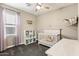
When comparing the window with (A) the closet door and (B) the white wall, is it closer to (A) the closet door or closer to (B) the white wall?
(A) the closet door

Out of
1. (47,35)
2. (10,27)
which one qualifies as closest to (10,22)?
(10,27)

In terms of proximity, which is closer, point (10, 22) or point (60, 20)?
point (60, 20)

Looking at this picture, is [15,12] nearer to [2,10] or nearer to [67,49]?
[2,10]

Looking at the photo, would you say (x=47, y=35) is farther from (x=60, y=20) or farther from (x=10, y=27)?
(x=10, y=27)

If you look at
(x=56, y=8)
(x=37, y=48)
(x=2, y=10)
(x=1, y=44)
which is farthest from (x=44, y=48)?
(x=2, y=10)

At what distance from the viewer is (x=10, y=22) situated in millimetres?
1938

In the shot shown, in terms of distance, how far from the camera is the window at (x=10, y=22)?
1859 mm

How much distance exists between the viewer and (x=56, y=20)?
1.83 metres

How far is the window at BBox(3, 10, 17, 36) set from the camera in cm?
186

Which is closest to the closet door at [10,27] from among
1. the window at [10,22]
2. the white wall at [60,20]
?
the window at [10,22]

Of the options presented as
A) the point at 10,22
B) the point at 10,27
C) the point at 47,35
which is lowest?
the point at 47,35

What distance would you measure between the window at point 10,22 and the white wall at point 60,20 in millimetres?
684

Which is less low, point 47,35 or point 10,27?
point 10,27

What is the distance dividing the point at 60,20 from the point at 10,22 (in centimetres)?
137
